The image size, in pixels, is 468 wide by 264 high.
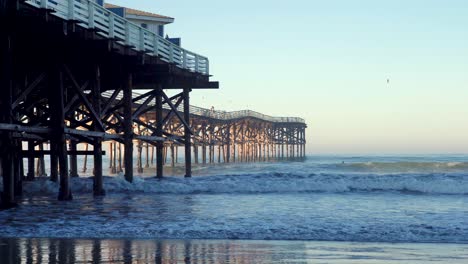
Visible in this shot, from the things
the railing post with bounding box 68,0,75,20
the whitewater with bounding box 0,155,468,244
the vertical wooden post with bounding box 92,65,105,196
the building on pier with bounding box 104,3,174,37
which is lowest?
the whitewater with bounding box 0,155,468,244

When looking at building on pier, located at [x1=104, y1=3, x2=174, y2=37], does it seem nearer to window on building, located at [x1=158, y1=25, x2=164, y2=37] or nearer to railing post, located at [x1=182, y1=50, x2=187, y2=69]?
window on building, located at [x1=158, y1=25, x2=164, y2=37]

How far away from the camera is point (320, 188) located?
26438mm

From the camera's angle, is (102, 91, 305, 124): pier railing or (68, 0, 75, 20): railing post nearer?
(68, 0, 75, 20): railing post

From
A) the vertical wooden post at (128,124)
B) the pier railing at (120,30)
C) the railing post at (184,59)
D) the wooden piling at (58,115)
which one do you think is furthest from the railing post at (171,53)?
the wooden piling at (58,115)

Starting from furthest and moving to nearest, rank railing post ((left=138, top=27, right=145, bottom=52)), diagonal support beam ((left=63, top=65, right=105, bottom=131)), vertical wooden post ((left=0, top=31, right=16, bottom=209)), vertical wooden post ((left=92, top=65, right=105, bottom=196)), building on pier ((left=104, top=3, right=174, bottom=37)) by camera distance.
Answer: building on pier ((left=104, top=3, right=174, bottom=37)) < railing post ((left=138, top=27, right=145, bottom=52)) < vertical wooden post ((left=92, top=65, right=105, bottom=196)) < diagonal support beam ((left=63, top=65, right=105, bottom=131)) < vertical wooden post ((left=0, top=31, right=16, bottom=209))

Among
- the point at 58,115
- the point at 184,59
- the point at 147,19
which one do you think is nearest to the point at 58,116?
the point at 58,115

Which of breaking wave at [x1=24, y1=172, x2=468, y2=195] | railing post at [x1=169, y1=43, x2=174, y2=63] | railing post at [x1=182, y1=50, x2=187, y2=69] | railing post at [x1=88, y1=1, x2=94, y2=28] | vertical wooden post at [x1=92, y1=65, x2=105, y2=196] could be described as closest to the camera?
railing post at [x1=88, y1=1, x2=94, y2=28]

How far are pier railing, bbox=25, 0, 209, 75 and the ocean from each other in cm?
454

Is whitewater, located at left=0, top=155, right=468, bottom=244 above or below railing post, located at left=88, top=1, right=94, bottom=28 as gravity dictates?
below

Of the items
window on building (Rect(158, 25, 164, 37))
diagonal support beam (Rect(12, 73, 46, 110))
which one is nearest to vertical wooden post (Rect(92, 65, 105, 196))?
diagonal support beam (Rect(12, 73, 46, 110))

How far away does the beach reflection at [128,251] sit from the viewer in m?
9.01

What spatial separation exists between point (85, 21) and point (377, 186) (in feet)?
Answer: 47.2

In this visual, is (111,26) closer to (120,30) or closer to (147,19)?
(120,30)

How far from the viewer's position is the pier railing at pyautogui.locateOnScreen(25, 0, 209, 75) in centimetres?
1656
